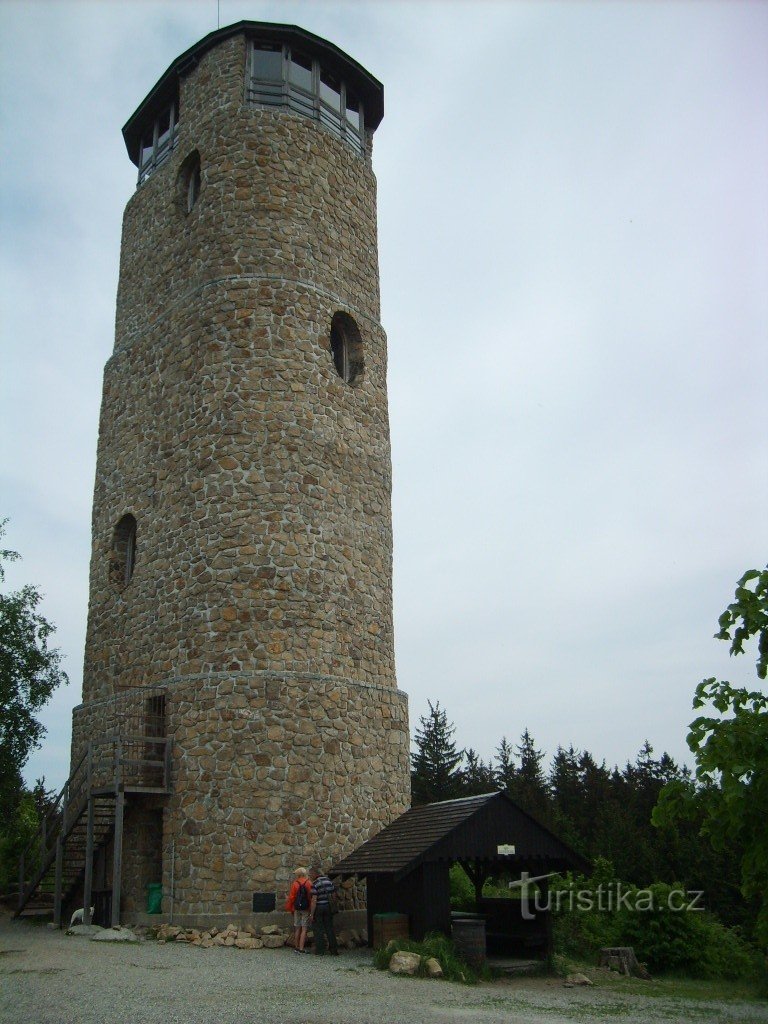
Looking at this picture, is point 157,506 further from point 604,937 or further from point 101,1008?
point 604,937

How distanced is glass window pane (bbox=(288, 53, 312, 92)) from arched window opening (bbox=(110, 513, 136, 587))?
9.58 metres

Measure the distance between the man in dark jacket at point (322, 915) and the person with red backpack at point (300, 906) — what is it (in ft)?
0.38

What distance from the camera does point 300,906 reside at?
12.8 metres

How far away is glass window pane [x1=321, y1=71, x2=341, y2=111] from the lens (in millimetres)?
19797

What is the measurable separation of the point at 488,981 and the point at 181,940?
4.41 meters

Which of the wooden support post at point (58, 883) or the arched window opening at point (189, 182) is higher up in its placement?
A: the arched window opening at point (189, 182)

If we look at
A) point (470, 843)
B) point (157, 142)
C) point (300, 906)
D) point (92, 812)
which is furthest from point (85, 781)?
point (157, 142)

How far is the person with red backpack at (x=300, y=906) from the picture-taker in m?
12.8

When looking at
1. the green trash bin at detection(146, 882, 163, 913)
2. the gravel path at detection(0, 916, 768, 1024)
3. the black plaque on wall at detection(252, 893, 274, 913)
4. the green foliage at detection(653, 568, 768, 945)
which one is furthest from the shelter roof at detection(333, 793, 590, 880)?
the green foliage at detection(653, 568, 768, 945)

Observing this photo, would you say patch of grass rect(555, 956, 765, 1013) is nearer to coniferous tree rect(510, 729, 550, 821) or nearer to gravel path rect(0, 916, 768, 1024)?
gravel path rect(0, 916, 768, 1024)

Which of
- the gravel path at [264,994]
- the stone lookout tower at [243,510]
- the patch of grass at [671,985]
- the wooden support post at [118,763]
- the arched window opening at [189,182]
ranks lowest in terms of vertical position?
the patch of grass at [671,985]

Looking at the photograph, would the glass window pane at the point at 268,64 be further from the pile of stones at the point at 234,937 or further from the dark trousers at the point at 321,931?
the pile of stones at the point at 234,937

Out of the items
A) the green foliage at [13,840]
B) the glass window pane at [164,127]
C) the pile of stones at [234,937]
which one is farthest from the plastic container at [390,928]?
the glass window pane at [164,127]

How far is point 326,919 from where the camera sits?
41.3ft
